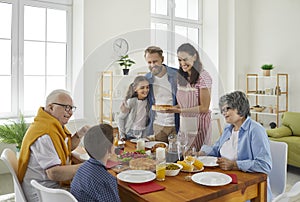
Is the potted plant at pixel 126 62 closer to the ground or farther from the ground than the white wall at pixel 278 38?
closer to the ground

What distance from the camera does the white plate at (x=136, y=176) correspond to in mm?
1538

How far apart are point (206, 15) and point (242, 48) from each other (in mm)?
879

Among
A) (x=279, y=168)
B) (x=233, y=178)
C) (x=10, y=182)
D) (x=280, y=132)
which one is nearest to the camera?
(x=233, y=178)

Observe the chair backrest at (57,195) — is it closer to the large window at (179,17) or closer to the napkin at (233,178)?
the napkin at (233,178)

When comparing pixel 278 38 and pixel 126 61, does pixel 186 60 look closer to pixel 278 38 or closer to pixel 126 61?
pixel 126 61

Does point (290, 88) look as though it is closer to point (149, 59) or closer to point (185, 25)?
point (185, 25)

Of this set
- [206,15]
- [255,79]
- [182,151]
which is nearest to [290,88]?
[255,79]

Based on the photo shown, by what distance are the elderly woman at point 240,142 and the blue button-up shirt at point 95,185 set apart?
70cm

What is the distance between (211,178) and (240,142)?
38 centimetres

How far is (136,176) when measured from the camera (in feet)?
5.24

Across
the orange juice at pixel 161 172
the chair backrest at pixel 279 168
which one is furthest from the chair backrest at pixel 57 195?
the chair backrest at pixel 279 168

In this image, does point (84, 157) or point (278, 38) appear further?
point (278, 38)

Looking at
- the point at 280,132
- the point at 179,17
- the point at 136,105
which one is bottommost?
the point at 280,132

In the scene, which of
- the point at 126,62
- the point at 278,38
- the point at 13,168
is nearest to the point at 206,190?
the point at 13,168
